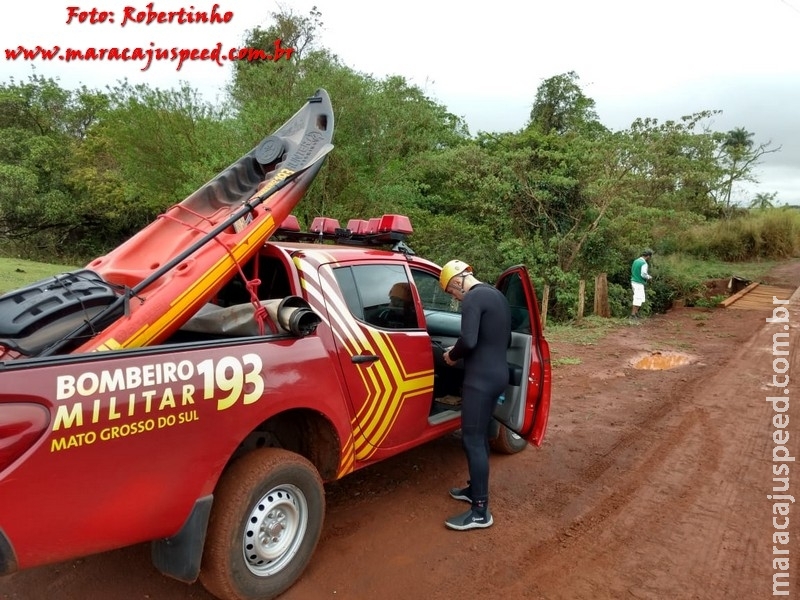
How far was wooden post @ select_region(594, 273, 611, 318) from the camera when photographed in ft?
44.7

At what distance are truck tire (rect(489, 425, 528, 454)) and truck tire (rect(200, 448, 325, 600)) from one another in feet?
7.15

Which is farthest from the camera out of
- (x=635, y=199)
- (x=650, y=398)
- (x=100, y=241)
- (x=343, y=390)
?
(x=100, y=241)

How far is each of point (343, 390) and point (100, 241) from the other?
29.2 metres

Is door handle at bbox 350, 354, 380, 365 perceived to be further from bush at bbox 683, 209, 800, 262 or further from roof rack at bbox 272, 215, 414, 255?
bush at bbox 683, 209, 800, 262

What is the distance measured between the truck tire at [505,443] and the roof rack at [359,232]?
1.78 m

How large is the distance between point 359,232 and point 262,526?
2.37 meters

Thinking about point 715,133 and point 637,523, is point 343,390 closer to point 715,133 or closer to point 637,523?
point 637,523

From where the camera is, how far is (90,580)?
3.03m

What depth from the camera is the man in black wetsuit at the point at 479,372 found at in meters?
3.67

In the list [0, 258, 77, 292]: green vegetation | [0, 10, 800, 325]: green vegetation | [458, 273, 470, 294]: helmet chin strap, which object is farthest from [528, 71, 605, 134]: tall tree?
[458, 273, 470, 294]: helmet chin strap

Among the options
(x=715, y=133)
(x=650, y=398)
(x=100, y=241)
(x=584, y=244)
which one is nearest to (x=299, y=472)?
(x=650, y=398)

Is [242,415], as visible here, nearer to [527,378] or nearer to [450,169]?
[527,378]

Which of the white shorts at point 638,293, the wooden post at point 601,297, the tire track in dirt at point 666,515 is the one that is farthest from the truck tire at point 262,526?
the white shorts at point 638,293

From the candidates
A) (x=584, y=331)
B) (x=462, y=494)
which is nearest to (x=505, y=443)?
(x=462, y=494)
